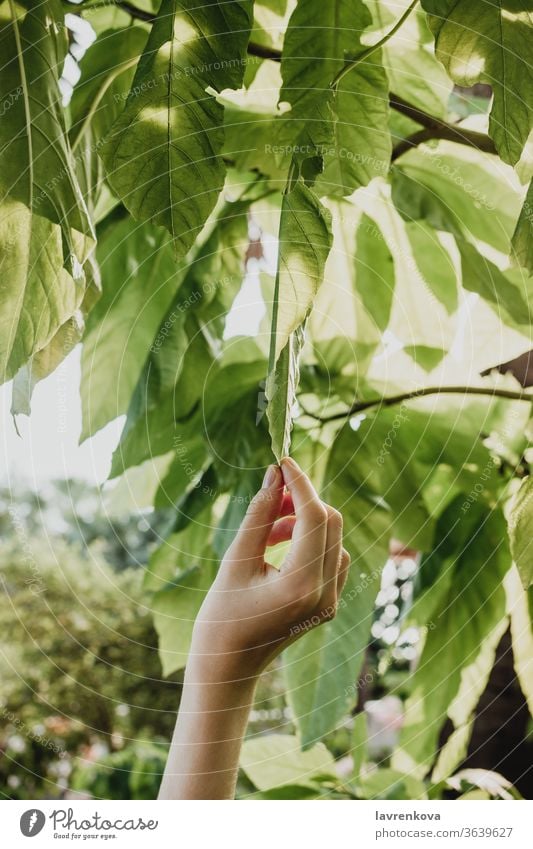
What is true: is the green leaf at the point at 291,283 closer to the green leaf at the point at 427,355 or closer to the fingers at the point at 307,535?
the fingers at the point at 307,535

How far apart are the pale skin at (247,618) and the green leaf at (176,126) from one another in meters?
0.15

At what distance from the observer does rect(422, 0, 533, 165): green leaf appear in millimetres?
209

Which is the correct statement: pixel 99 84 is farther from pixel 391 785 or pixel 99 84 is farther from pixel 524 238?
pixel 391 785

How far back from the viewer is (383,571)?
18.3 inches

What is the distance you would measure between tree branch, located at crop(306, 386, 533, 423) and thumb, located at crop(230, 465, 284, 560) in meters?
0.13

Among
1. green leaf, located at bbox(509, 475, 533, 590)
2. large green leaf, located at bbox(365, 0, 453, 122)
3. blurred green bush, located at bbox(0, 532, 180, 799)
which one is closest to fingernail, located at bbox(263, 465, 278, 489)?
green leaf, located at bbox(509, 475, 533, 590)

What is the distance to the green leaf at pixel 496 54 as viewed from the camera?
0.69ft

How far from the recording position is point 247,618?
1.06 ft

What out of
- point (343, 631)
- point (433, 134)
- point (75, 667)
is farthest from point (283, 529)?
point (75, 667)

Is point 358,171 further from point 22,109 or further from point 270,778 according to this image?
point 270,778

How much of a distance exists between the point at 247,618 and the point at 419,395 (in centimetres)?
19

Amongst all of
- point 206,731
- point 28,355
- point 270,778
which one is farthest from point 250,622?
point 270,778

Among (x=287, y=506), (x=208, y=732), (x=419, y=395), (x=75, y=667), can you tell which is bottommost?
(x=208, y=732)

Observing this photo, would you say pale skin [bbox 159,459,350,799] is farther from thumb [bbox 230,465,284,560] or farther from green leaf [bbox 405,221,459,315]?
green leaf [bbox 405,221,459,315]
